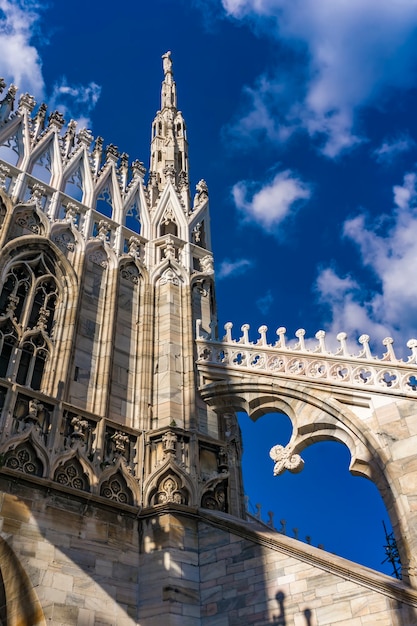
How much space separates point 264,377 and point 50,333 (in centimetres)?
432

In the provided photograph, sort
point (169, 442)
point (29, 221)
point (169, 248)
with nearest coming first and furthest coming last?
point (169, 442)
point (29, 221)
point (169, 248)

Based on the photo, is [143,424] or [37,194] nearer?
[143,424]

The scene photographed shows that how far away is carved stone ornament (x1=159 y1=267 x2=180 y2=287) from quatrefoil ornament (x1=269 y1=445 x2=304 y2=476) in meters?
5.03

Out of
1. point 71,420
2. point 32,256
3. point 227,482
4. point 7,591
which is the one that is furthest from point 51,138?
point 7,591

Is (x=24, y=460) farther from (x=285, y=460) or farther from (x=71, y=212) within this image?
(x=71, y=212)

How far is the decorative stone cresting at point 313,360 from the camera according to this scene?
37.5 feet

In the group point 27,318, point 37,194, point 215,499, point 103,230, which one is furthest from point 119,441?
point 37,194

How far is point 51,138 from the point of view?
52.1 feet

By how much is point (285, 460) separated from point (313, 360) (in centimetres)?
210

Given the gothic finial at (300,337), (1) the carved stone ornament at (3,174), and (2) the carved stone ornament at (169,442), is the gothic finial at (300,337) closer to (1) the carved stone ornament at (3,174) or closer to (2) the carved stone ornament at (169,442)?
(2) the carved stone ornament at (169,442)

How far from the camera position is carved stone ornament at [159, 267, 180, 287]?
15086 mm

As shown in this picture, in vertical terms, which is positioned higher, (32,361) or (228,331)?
(228,331)

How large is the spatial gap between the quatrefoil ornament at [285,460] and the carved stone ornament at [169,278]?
16.5ft

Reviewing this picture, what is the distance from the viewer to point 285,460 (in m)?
11.6
